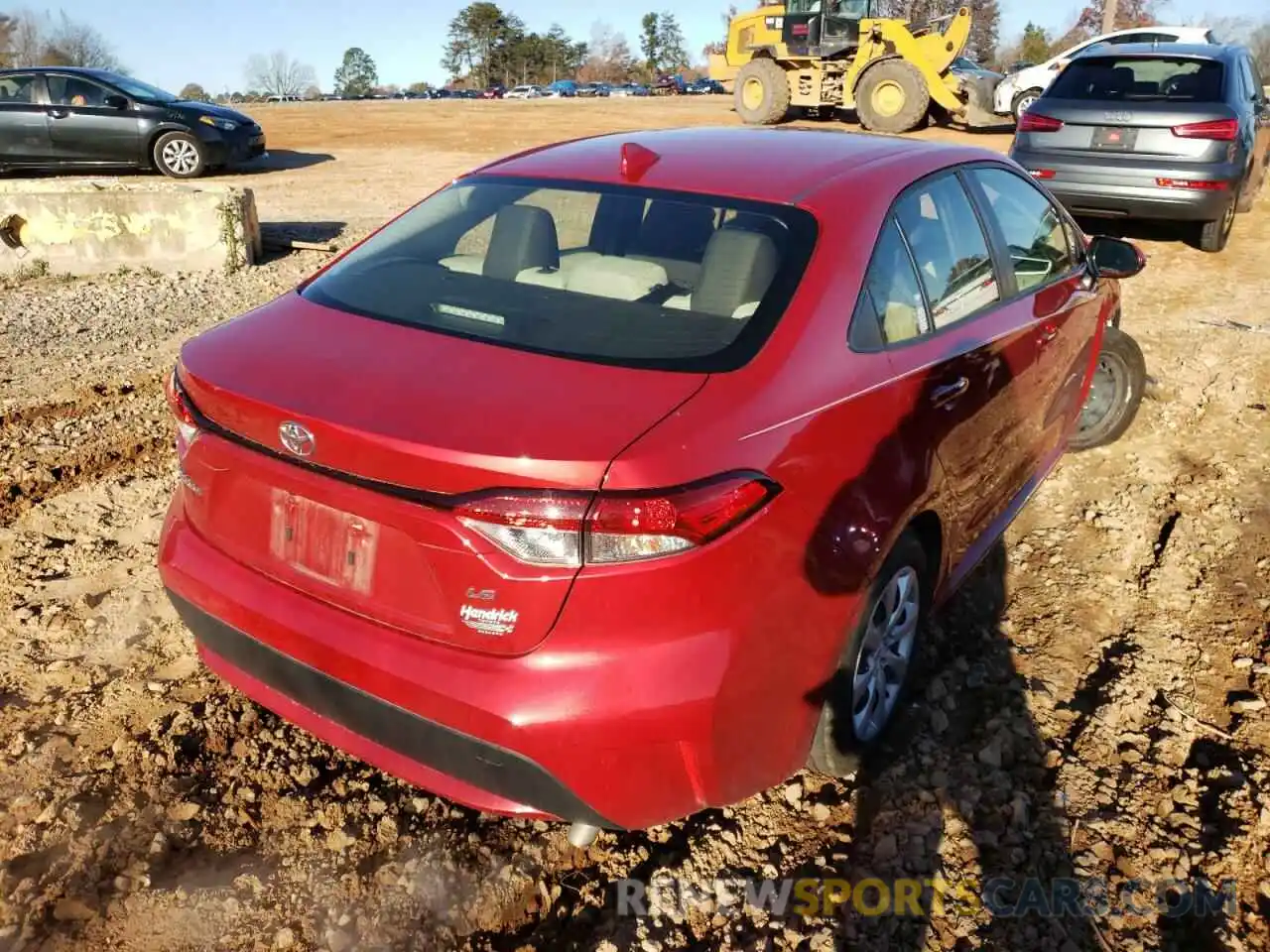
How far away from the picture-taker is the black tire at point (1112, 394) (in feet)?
15.8

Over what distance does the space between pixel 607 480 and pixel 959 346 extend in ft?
4.58

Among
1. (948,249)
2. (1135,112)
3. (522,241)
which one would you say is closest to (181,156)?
(1135,112)

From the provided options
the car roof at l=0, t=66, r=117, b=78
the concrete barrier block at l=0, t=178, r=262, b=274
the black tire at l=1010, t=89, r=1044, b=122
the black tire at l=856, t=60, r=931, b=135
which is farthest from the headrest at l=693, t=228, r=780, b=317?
the black tire at l=1010, t=89, r=1044, b=122

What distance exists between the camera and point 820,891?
245cm

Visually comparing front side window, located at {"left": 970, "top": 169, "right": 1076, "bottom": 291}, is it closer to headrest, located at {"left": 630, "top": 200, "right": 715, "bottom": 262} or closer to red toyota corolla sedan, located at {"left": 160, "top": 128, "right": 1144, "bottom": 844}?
red toyota corolla sedan, located at {"left": 160, "top": 128, "right": 1144, "bottom": 844}

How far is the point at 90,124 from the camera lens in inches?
519

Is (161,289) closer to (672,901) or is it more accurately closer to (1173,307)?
(672,901)

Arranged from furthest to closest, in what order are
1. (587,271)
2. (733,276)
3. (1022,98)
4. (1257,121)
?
1. (1022,98)
2. (1257,121)
3. (587,271)
4. (733,276)

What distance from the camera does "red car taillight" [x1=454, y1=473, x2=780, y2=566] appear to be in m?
1.86

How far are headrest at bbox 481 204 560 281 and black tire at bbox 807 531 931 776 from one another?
128cm

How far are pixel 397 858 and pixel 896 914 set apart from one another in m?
1.24

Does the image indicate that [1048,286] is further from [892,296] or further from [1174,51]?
[1174,51]

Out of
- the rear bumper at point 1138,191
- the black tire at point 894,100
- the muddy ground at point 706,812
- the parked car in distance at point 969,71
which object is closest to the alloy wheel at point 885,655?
the muddy ground at point 706,812

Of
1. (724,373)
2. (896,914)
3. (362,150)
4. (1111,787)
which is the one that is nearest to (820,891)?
(896,914)
